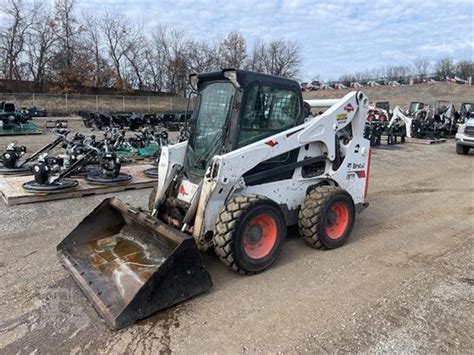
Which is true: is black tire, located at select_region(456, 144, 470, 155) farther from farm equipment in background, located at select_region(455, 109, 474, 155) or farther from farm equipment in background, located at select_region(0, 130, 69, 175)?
farm equipment in background, located at select_region(0, 130, 69, 175)

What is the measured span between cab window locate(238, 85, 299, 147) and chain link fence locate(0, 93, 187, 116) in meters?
31.6

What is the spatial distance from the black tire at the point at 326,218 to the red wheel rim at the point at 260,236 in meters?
0.58

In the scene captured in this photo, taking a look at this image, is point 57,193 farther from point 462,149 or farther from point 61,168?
point 462,149

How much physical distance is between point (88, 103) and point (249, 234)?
3455 cm

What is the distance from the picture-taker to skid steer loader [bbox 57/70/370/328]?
331 centimetres

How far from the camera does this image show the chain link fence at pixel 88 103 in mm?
31672

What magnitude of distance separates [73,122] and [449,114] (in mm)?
22983

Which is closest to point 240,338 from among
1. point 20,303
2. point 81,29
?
point 20,303

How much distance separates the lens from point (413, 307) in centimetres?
334

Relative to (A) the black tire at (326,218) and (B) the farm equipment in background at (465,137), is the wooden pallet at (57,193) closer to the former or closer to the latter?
(A) the black tire at (326,218)

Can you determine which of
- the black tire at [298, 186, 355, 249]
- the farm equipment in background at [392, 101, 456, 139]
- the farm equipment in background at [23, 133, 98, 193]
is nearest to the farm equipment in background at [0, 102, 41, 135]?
the farm equipment in background at [23, 133, 98, 193]

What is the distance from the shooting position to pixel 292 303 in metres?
3.38

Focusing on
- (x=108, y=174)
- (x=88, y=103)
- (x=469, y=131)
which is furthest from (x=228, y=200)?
(x=88, y=103)

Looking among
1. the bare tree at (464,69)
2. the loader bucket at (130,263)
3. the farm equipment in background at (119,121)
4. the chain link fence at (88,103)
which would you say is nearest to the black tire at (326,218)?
the loader bucket at (130,263)
